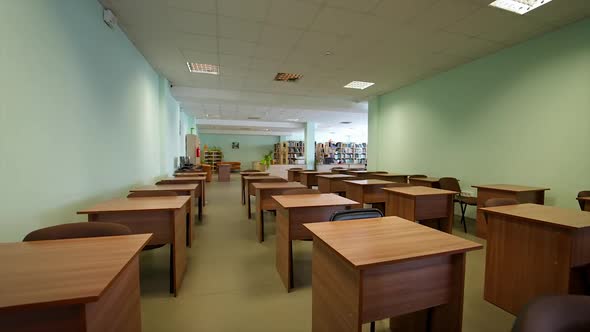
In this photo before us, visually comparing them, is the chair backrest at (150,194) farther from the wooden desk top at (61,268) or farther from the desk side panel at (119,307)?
the desk side panel at (119,307)

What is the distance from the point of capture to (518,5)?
3.10 m

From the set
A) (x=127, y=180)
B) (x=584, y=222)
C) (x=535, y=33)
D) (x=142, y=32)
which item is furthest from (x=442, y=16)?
(x=127, y=180)

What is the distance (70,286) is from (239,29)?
3628mm

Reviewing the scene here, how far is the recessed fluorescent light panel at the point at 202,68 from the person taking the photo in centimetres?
512

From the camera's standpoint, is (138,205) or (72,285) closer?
(72,285)

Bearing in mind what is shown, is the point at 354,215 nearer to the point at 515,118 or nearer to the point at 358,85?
the point at 515,118

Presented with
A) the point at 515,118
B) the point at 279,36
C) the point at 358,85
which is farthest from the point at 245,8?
the point at 515,118

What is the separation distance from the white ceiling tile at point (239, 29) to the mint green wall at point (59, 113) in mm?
1429

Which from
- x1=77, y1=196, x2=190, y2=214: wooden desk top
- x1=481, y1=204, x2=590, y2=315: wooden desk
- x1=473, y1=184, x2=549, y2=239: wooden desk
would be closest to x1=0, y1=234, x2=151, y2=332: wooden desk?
x1=77, y1=196, x2=190, y2=214: wooden desk top

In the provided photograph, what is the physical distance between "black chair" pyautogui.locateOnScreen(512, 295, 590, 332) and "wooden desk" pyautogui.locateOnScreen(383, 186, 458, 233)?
239cm

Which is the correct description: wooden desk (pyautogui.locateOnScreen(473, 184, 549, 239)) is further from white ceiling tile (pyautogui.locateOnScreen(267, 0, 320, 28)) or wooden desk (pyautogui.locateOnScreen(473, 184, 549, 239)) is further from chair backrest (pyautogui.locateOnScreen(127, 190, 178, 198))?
chair backrest (pyautogui.locateOnScreen(127, 190, 178, 198))

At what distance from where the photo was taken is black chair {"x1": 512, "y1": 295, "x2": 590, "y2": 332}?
73cm

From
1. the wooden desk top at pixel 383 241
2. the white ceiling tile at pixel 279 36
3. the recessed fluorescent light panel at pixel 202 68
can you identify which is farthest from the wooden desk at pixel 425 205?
the recessed fluorescent light panel at pixel 202 68

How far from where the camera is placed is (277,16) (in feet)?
10.6
